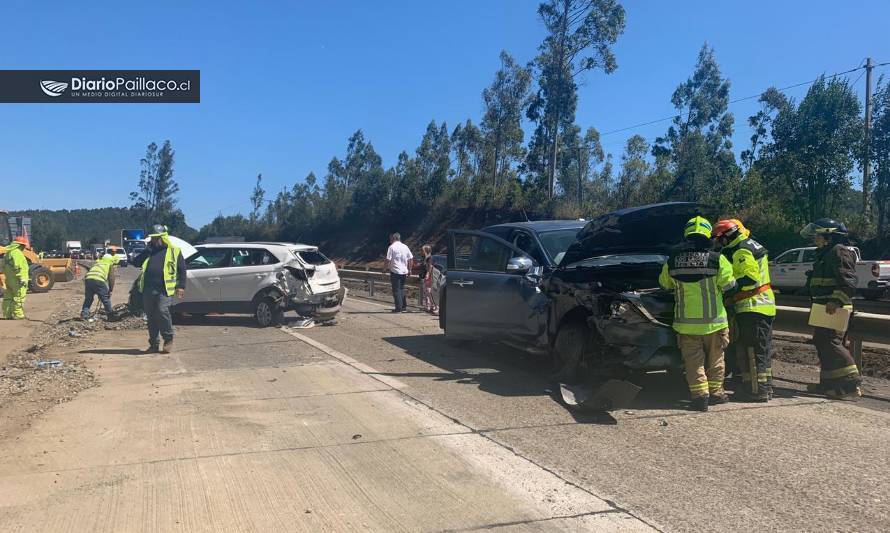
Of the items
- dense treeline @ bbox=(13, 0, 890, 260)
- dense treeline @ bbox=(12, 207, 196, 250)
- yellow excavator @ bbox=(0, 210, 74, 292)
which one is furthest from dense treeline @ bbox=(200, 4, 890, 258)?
dense treeline @ bbox=(12, 207, 196, 250)

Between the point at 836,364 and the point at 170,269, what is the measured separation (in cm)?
838

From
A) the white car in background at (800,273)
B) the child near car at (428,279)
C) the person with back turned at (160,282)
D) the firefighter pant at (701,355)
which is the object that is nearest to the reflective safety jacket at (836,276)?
the firefighter pant at (701,355)

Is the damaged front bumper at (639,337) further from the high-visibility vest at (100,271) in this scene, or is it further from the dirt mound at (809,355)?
the high-visibility vest at (100,271)

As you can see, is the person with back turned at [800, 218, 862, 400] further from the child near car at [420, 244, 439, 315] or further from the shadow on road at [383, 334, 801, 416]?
the child near car at [420, 244, 439, 315]

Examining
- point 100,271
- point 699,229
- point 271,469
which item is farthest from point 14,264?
point 699,229

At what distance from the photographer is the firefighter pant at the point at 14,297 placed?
1388cm

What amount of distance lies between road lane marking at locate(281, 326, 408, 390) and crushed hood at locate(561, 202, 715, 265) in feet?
7.75

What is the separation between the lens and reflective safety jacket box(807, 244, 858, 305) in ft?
21.1

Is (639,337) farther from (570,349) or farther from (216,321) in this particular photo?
(216,321)

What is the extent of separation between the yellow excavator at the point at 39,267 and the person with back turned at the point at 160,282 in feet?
40.9

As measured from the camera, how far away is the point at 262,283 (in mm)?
12906

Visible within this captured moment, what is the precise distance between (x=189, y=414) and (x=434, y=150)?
193 ft

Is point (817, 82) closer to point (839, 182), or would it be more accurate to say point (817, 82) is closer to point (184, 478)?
point (839, 182)

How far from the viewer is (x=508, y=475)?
441cm
